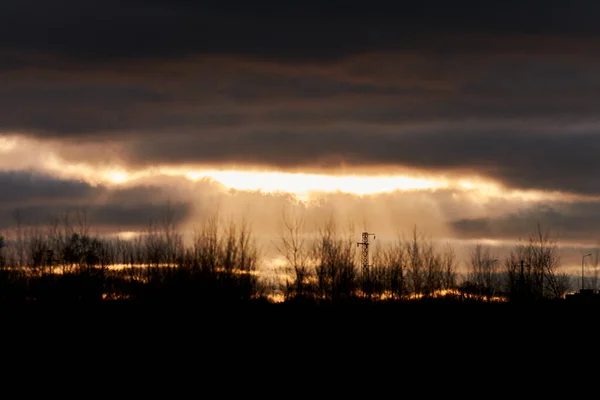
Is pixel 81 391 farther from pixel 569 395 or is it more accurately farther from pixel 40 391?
pixel 569 395

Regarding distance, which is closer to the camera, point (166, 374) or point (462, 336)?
point (166, 374)

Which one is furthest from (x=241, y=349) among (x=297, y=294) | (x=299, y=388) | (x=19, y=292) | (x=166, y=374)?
(x=297, y=294)

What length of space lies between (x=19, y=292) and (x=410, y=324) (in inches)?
689

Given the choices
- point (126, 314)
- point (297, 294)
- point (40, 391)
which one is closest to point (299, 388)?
point (40, 391)

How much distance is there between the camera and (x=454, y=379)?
24.0m

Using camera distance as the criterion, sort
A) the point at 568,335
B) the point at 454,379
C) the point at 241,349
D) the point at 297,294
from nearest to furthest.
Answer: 1. the point at 454,379
2. the point at 241,349
3. the point at 568,335
4. the point at 297,294

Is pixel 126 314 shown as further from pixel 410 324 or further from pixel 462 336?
pixel 462 336

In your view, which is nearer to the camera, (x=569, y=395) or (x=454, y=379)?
(x=569, y=395)

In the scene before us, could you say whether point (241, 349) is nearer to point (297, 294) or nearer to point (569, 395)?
point (569, 395)

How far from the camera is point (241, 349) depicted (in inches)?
1176

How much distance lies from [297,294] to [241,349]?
21042 millimetres

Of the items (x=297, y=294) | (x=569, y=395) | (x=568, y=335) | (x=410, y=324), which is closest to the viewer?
(x=569, y=395)

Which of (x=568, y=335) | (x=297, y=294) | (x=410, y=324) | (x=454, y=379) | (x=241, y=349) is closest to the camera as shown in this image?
(x=454, y=379)

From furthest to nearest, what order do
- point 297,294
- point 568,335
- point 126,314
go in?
point 297,294
point 126,314
point 568,335
